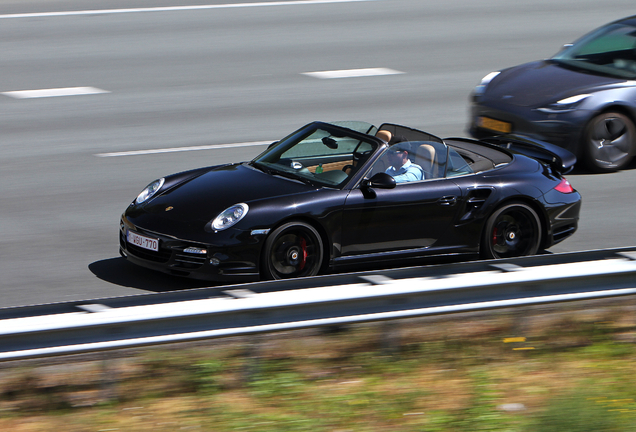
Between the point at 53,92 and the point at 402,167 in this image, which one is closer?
the point at 402,167

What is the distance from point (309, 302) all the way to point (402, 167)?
287 cm

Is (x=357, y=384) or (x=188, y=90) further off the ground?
(x=188, y=90)

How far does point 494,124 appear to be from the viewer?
11344 mm

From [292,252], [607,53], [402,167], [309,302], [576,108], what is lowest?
[292,252]

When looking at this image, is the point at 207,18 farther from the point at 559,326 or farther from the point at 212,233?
the point at 559,326

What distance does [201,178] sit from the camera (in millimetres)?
7770

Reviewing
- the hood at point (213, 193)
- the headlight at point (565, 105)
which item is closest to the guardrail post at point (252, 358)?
the hood at point (213, 193)

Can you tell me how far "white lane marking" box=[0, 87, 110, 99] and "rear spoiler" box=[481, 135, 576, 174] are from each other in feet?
23.2

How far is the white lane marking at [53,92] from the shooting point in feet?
45.0

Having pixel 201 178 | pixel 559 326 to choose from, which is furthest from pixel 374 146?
pixel 559 326

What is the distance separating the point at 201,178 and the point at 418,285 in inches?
117

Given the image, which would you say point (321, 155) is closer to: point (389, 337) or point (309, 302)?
point (389, 337)

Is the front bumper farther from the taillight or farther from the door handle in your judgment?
the taillight

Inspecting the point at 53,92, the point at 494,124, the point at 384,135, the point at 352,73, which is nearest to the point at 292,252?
the point at 384,135
